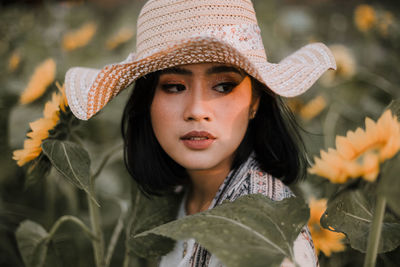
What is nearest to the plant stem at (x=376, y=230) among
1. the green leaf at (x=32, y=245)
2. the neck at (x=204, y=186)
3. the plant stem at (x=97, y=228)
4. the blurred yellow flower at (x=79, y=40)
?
the neck at (x=204, y=186)

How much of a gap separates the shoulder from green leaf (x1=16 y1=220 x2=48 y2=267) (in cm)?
49

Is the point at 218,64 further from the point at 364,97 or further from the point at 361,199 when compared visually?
the point at 364,97

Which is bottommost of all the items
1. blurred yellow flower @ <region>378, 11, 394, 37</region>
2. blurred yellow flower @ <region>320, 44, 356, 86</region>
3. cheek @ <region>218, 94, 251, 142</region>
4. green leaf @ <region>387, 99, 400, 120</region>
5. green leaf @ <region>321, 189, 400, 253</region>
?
green leaf @ <region>321, 189, 400, 253</region>

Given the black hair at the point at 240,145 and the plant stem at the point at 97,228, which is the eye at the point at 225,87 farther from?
the plant stem at the point at 97,228

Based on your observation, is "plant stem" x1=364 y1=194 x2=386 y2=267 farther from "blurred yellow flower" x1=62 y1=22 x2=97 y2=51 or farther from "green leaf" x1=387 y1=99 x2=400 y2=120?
"blurred yellow flower" x1=62 y1=22 x2=97 y2=51

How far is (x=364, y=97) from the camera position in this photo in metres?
1.74

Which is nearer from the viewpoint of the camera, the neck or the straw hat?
the straw hat

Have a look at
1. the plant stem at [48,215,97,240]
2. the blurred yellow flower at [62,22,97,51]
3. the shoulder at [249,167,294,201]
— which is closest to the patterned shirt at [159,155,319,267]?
the shoulder at [249,167,294,201]

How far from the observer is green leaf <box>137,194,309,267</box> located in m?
0.49

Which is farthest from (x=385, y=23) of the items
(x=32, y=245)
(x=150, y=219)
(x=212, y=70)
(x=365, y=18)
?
(x=32, y=245)

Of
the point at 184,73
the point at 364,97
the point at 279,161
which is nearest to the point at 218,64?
the point at 184,73

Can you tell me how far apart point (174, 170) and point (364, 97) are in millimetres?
1106

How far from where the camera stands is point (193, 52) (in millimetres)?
706

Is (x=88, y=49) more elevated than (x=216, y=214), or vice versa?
(x=88, y=49)
